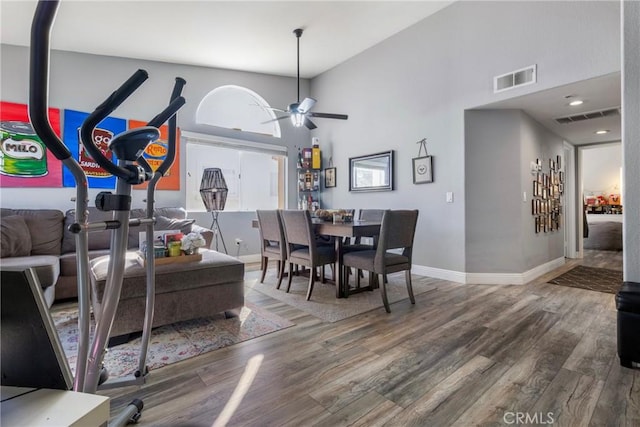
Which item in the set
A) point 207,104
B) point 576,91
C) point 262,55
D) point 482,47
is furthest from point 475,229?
point 207,104

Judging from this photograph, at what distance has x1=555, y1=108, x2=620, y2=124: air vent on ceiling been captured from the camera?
3654 millimetres

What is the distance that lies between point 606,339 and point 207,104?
5452 millimetres

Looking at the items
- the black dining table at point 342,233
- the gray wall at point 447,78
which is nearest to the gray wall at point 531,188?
the gray wall at point 447,78

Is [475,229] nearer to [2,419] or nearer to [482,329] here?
[482,329]

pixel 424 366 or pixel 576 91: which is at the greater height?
pixel 576 91

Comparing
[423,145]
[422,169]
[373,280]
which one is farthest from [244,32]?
[373,280]

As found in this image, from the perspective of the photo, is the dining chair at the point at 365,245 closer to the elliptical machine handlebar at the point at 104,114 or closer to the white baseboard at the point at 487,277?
the white baseboard at the point at 487,277

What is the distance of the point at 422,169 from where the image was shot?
412 centimetres

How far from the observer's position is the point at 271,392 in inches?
60.4

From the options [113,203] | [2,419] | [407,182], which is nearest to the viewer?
[2,419]

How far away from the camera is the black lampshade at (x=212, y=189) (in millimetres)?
4375

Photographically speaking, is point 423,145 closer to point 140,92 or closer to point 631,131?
point 631,131

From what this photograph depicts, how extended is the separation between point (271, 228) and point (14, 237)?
251 centimetres

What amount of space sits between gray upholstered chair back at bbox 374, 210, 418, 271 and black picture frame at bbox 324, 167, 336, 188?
9.27 feet
